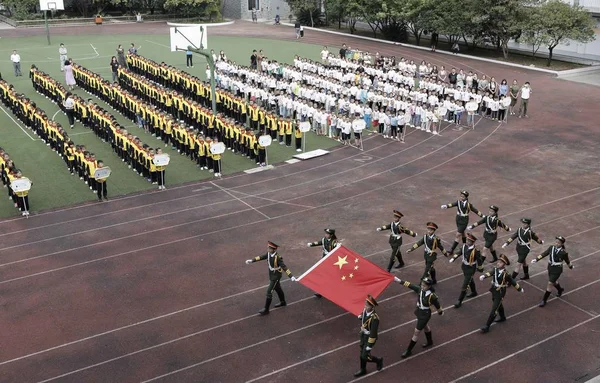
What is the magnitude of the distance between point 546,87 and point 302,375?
28440 millimetres

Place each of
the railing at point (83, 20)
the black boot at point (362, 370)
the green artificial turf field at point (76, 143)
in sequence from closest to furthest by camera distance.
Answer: the black boot at point (362, 370) → the green artificial turf field at point (76, 143) → the railing at point (83, 20)

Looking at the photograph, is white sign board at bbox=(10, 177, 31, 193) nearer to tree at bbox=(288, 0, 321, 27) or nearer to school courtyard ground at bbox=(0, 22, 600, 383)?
school courtyard ground at bbox=(0, 22, 600, 383)

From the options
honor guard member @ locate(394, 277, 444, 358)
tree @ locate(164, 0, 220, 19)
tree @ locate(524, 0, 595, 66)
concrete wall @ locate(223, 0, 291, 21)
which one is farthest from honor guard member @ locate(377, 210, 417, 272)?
concrete wall @ locate(223, 0, 291, 21)

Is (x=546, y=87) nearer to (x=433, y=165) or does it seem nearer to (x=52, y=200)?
(x=433, y=165)

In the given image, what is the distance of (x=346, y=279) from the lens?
12.6m

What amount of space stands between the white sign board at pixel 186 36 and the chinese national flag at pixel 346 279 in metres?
16.0

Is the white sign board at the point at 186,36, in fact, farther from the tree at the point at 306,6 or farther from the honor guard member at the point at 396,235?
the tree at the point at 306,6

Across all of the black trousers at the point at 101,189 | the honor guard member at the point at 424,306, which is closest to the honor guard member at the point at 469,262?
the honor guard member at the point at 424,306

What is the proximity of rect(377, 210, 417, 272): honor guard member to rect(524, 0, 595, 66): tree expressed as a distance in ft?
92.6

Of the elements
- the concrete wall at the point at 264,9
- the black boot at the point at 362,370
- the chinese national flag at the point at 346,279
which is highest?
the concrete wall at the point at 264,9

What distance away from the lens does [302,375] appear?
11211 millimetres

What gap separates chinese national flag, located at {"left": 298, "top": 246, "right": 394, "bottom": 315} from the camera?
40.6 feet

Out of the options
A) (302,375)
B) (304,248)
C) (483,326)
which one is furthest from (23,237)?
(483,326)

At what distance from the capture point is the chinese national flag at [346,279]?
1238cm
